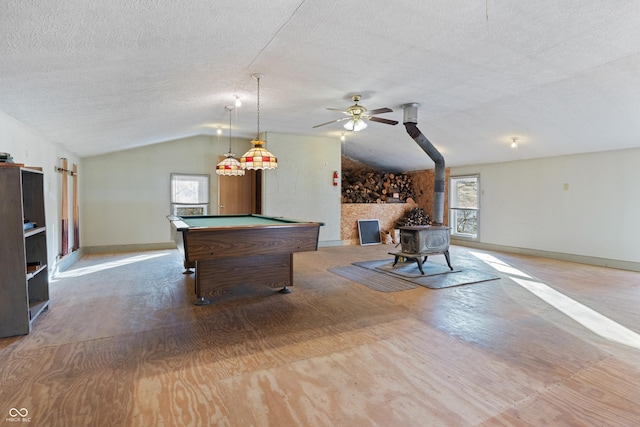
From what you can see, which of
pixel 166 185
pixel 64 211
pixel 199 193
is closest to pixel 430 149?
pixel 199 193

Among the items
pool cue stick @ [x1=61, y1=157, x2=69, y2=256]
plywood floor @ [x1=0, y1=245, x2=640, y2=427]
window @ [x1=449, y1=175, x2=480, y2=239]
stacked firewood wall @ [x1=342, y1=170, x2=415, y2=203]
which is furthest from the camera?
stacked firewood wall @ [x1=342, y1=170, x2=415, y2=203]

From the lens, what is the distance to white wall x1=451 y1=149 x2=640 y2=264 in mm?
5477

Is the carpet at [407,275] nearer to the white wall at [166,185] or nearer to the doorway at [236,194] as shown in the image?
the white wall at [166,185]

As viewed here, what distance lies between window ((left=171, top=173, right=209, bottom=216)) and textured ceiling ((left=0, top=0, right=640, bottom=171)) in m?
1.84

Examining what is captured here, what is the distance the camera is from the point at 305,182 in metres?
7.59

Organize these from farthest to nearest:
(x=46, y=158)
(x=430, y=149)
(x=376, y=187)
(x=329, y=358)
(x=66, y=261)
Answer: (x=376, y=187)
(x=430, y=149)
(x=66, y=261)
(x=46, y=158)
(x=329, y=358)

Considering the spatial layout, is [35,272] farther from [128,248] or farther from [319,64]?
[128,248]

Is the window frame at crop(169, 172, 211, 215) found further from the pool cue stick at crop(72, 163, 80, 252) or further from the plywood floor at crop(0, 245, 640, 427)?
the plywood floor at crop(0, 245, 640, 427)

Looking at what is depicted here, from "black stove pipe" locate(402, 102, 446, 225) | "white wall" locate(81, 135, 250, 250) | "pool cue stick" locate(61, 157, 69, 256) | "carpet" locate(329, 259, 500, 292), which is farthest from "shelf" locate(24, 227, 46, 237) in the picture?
"black stove pipe" locate(402, 102, 446, 225)

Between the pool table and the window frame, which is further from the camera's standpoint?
the window frame

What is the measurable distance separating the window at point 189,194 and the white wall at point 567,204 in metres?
6.62

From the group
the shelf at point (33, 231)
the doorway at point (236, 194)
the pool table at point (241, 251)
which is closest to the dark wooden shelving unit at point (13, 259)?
the shelf at point (33, 231)

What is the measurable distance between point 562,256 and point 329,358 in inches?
241

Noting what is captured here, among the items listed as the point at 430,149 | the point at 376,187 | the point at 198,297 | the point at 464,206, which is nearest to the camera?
the point at 198,297
